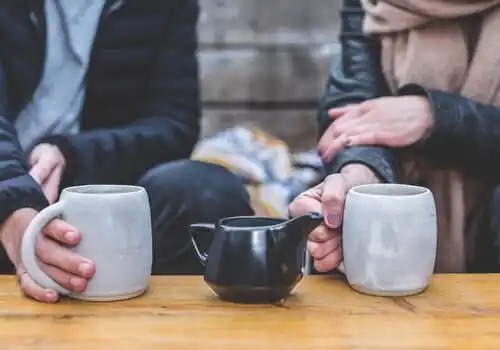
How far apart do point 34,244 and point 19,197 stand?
158 millimetres

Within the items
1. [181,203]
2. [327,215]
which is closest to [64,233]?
[327,215]

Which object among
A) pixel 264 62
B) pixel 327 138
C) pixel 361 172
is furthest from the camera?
pixel 264 62

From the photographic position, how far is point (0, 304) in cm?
85

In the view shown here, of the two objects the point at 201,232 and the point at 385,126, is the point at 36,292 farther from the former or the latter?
the point at 385,126

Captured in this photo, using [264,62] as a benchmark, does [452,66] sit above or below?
above

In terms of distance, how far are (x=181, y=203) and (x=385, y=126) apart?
0.90 feet

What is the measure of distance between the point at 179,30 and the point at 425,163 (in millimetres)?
445

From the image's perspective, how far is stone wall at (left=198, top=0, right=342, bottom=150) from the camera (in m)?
2.44

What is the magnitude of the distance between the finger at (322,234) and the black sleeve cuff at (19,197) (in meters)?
0.29

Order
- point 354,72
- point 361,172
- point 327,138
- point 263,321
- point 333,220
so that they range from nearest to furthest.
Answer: point 263,321
point 333,220
point 361,172
point 327,138
point 354,72

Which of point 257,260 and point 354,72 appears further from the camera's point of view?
point 354,72

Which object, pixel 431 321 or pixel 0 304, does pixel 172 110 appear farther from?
pixel 431 321

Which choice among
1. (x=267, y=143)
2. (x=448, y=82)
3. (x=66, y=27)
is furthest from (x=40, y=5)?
(x=267, y=143)

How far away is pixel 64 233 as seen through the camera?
834 mm
